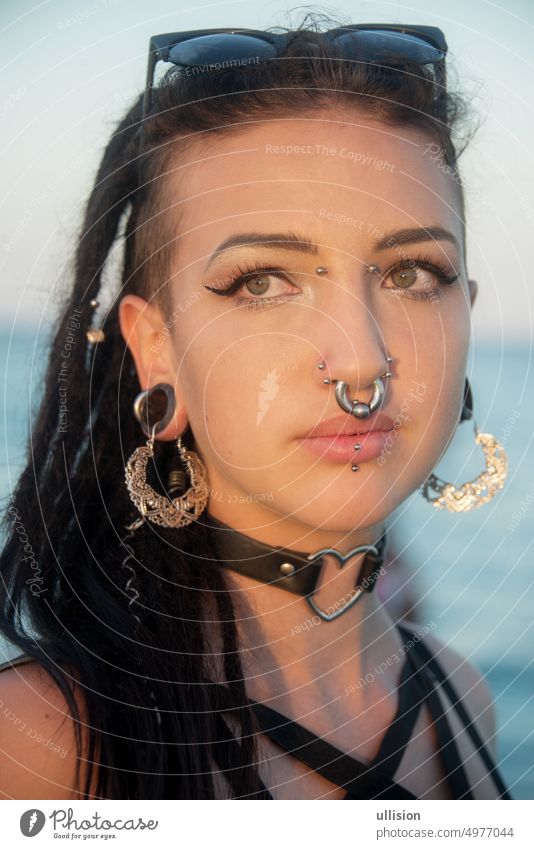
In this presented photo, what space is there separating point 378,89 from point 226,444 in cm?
63

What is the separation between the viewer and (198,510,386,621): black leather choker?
1.82 meters

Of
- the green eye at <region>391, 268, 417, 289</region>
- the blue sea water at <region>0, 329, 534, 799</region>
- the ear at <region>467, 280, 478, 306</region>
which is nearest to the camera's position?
the green eye at <region>391, 268, 417, 289</region>

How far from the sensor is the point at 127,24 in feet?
6.43

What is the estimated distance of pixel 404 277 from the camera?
5.92 ft

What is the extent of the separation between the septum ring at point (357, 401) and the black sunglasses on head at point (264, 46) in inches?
20.6

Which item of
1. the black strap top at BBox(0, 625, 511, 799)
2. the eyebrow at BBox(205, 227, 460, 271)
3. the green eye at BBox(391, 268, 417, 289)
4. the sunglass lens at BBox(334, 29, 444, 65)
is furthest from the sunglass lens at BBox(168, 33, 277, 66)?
the black strap top at BBox(0, 625, 511, 799)

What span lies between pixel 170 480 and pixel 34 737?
0.49 m

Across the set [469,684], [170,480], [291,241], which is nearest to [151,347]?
[170,480]

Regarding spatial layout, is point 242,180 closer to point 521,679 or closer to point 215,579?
point 215,579

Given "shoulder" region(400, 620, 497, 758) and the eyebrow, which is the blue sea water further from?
the eyebrow

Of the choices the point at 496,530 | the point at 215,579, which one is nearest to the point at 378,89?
the point at 215,579

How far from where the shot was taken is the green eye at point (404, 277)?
5.89ft

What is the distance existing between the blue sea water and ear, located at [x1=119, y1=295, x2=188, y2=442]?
0.80 ft

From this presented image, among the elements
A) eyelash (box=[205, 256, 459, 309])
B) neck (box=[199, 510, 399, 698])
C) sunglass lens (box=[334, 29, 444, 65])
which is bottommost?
neck (box=[199, 510, 399, 698])
